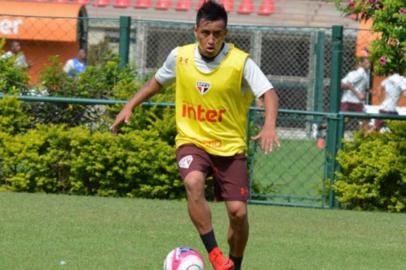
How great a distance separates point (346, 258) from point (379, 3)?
371 centimetres

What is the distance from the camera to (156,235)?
9266mm

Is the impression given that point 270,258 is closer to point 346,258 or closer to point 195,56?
point 346,258

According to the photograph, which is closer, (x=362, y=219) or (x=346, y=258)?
(x=346, y=258)

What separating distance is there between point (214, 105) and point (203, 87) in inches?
5.6

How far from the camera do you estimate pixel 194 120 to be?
7.53 metres

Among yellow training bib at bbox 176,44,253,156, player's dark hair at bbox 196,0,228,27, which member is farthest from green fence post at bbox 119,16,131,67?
player's dark hair at bbox 196,0,228,27

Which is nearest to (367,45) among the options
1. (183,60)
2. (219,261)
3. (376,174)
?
(376,174)

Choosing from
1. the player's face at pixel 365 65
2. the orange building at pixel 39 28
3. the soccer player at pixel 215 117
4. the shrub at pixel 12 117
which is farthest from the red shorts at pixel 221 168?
the orange building at pixel 39 28

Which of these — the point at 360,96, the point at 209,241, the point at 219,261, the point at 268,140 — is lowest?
the point at 360,96

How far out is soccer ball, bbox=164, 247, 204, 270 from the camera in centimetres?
703

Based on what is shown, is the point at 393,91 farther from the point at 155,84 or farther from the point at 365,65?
the point at 155,84

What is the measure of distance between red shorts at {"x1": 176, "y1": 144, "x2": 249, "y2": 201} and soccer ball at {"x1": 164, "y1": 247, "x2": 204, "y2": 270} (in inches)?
21.1

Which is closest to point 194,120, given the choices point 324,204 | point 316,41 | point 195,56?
point 195,56

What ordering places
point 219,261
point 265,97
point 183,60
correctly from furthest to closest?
point 183,60
point 265,97
point 219,261
